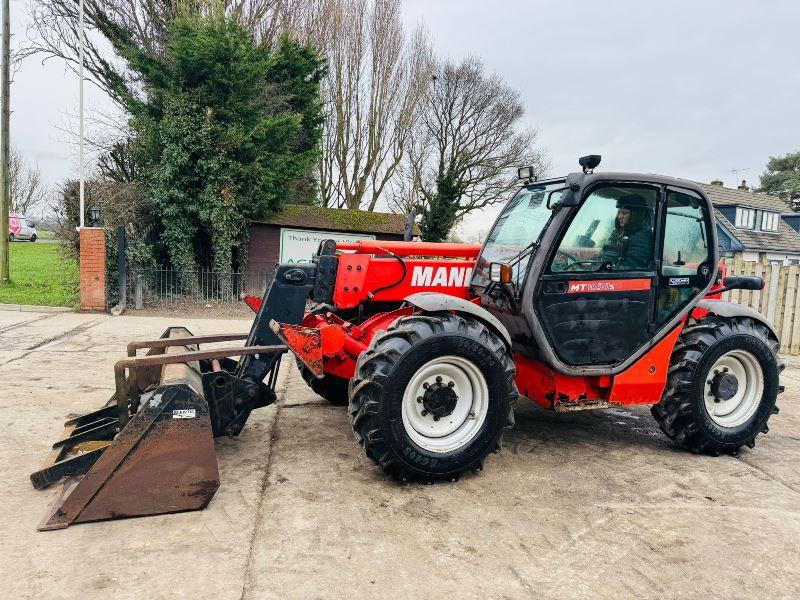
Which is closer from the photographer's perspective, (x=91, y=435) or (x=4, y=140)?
(x=91, y=435)

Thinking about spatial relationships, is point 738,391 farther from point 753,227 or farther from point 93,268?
point 753,227

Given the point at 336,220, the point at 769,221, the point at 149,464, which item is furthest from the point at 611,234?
the point at 769,221

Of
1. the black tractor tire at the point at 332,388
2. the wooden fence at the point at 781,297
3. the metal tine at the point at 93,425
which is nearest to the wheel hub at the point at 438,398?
the black tractor tire at the point at 332,388

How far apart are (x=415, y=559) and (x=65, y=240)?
12.0m

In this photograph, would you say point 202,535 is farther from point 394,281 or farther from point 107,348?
point 107,348

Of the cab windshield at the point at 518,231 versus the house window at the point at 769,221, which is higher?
the house window at the point at 769,221

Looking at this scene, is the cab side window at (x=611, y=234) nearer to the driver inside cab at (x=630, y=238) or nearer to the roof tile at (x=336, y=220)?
the driver inside cab at (x=630, y=238)

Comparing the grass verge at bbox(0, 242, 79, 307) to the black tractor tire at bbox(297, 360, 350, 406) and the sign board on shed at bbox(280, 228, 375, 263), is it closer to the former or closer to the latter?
the sign board on shed at bbox(280, 228, 375, 263)

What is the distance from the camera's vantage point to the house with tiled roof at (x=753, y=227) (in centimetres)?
3056

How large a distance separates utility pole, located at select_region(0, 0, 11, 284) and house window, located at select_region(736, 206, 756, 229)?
109ft

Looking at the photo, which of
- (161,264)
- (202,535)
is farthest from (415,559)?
(161,264)

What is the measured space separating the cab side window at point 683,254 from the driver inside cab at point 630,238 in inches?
6.9

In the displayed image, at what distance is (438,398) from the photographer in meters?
3.79

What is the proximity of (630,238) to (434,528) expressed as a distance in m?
2.62
